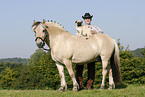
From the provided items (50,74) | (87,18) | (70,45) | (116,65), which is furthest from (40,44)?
(50,74)

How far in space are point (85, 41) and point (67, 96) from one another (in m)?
1.95

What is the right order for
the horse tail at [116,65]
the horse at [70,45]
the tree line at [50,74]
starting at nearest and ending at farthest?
the horse at [70,45], the horse tail at [116,65], the tree line at [50,74]

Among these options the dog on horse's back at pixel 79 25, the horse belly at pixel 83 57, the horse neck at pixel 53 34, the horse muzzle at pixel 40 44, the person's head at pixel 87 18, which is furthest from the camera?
the person's head at pixel 87 18

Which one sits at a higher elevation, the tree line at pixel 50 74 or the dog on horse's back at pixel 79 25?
the dog on horse's back at pixel 79 25

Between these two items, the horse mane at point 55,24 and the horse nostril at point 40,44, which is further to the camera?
the horse mane at point 55,24

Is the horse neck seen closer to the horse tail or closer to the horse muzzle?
the horse muzzle

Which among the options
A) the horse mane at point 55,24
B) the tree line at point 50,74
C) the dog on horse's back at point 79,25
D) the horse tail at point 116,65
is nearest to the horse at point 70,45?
the horse mane at point 55,24

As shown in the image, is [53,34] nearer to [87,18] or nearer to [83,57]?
[83,57]

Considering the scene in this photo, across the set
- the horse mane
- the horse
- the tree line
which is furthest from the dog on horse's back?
the tree line

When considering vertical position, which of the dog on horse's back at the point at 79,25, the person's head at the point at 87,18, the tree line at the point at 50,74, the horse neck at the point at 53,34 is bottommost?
the tree line at the point at 50,74

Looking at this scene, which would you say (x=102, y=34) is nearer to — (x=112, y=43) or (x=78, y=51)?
(x=112, y=43)

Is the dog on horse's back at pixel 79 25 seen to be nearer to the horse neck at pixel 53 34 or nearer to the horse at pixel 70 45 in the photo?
the horse at pixel 70 45

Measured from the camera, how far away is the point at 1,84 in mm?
14883

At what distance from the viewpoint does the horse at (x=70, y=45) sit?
19.6 feet
